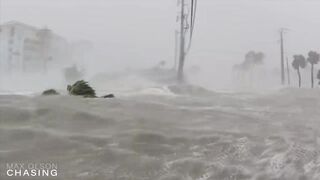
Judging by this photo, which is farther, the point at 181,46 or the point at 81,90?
the point at 181,46

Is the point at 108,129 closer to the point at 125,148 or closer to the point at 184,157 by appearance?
the point at 125,148

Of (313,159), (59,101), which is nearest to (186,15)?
(59,101)

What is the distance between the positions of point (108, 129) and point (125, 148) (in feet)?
5.30

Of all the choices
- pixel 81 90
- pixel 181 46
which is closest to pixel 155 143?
pixel 81 90

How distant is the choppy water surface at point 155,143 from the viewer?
7188 millimetres

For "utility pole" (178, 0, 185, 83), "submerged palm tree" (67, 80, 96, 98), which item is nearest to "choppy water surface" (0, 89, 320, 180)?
"submerged palm tree" (67, 80, 96, 98)

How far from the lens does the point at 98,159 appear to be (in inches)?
297

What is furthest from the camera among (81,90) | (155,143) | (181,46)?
(181,46)

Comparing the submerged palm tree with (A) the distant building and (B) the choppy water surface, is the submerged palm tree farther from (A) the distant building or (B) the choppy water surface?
(A) the distant building

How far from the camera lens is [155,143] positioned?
8648 millimetres

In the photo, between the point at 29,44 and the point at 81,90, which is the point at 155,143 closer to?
the point at 81,90

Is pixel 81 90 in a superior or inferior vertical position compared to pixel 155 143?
superior

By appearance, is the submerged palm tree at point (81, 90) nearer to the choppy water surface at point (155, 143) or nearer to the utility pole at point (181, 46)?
the choppy water surface at point (155, 143)

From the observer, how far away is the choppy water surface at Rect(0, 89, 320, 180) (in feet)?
23.6
